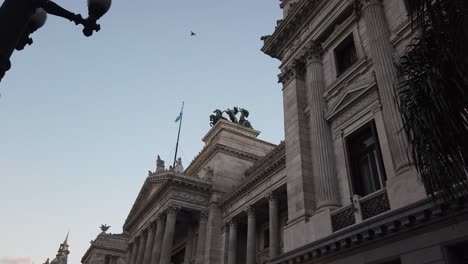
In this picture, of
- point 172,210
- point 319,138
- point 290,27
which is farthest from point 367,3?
point 172,210

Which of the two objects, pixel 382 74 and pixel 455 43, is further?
pixel 382 74

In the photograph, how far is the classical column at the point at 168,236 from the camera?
3138 centimetres

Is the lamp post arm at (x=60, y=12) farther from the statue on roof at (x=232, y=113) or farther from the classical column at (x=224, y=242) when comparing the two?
the statue on roof at (x=232, y=113)

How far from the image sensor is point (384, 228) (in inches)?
422

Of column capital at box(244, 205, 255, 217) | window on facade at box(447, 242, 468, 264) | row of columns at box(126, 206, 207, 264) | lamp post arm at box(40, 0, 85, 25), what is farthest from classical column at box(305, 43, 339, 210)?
row of columns at box(126, 206, 207, 264)

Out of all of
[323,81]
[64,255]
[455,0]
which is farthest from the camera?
[64,255]

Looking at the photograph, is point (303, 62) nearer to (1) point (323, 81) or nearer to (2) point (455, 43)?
(1) point (323, 81)

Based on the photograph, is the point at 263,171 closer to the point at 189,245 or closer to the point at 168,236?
the point at 168,236

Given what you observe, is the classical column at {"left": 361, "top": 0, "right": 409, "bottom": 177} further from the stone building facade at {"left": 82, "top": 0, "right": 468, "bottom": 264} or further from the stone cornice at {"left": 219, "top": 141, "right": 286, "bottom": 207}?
the stone cornice at {"left": 219, "top": 141, "right": 286, "bottom": 207}

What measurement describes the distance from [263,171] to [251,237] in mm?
4677

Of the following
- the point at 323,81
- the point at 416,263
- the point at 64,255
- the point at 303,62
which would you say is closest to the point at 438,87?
the point at 416,263

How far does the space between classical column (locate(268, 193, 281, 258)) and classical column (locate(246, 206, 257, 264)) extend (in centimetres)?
234

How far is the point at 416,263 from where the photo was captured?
981cm

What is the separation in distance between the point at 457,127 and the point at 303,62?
12.6 meters
